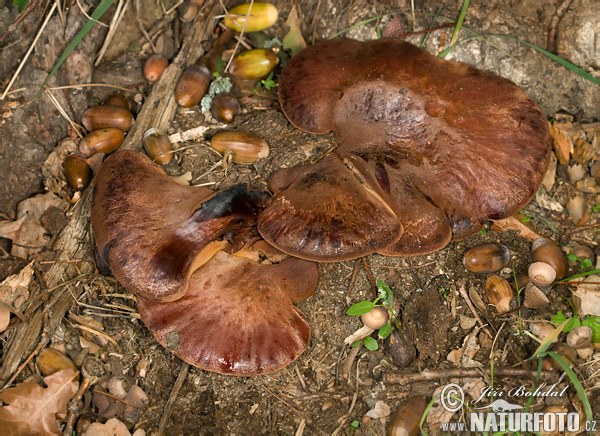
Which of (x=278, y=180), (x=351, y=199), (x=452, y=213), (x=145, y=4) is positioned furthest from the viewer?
(x=145, y=4)

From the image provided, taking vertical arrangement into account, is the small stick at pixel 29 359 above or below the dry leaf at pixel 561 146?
below

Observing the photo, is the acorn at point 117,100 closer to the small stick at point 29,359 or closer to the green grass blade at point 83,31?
the green grass blade at point 83,31

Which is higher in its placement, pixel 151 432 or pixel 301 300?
pixel 301 300

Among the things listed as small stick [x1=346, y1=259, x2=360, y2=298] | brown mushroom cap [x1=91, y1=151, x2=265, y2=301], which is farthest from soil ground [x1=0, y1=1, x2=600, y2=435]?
brown mushroom cap [x1=91, y1=151, x2=265, y2=301]

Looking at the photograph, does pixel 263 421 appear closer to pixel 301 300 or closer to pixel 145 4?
pixel 301 300

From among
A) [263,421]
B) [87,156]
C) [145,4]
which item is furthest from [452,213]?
[145,4]

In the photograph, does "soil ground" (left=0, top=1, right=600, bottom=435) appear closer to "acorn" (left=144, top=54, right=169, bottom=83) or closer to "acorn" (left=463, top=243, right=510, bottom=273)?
"acorn" (left=463, top=243, right=510, bottom=273)

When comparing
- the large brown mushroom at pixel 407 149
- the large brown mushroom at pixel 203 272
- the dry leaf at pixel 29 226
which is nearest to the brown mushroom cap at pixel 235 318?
the large brown mushroom at pixel 203 272

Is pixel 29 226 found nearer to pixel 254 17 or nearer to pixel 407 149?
pixel 254 17

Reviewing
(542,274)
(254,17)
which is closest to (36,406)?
(254,17)
